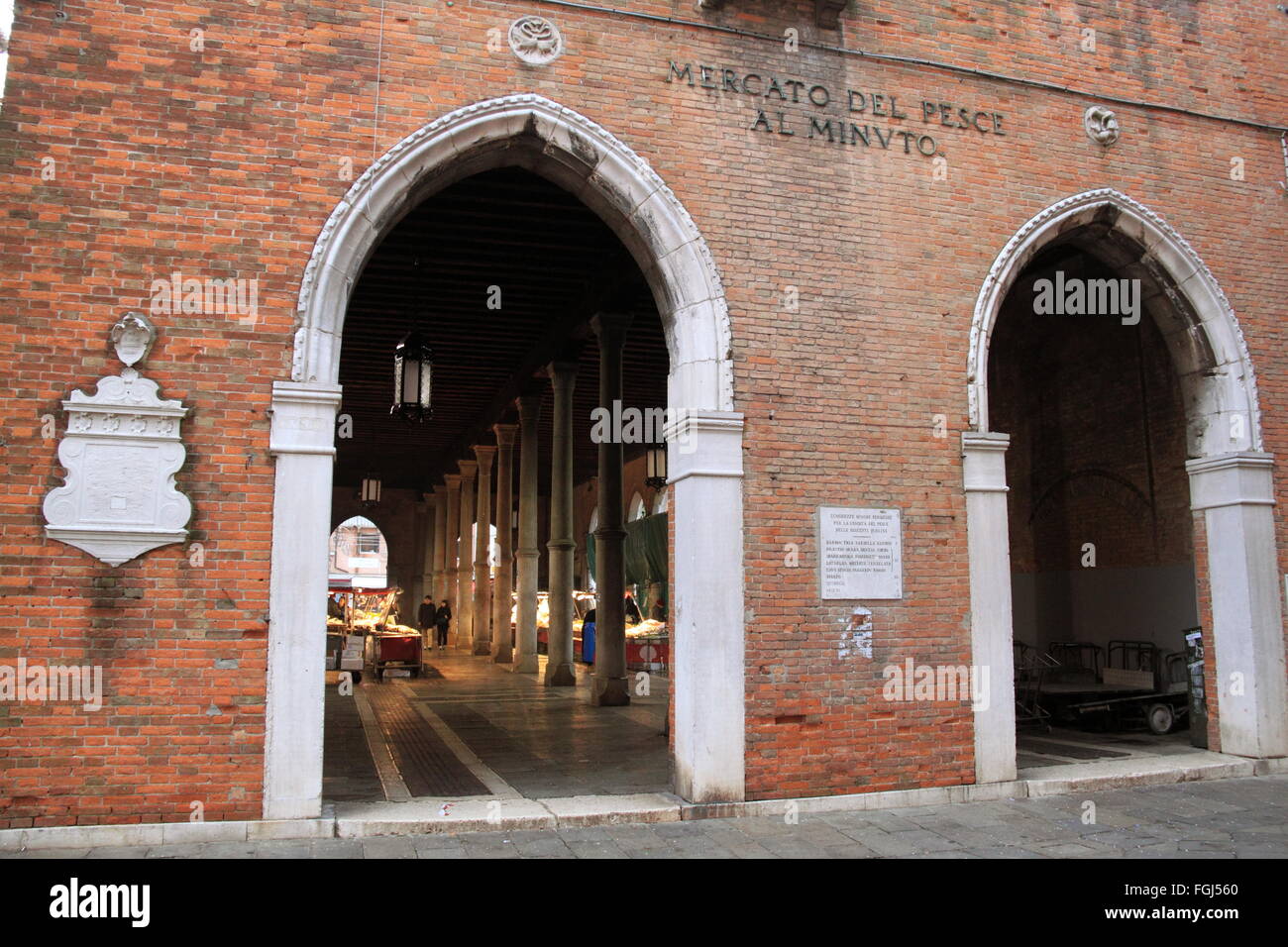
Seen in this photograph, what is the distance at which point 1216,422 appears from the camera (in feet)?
29.9

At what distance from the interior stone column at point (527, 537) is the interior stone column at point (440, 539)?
471 inches

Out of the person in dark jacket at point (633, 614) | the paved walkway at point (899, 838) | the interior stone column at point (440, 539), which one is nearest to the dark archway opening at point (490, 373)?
the paved walkway at point (899, 838)

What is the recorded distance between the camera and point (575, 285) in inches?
528

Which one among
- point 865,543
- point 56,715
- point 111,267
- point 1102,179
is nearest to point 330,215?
point 111,267

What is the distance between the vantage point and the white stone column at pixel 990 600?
770 cm

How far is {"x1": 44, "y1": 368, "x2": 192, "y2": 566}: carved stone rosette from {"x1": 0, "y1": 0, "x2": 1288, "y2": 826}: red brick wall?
0.11 m

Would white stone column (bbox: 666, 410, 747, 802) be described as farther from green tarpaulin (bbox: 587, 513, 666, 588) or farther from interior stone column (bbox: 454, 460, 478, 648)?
interior stone column (bbox: 454, 460, 478, 648)

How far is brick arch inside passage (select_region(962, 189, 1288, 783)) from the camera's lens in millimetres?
8578

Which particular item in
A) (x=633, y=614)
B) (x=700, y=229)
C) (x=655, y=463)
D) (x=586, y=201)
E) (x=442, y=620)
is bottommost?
(x=442, y=620)

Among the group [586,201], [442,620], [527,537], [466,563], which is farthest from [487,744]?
[442,620]

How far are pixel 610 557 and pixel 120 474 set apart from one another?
340 inches

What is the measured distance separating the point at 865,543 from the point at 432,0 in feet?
16.7

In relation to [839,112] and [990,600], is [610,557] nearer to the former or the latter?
[990,600]

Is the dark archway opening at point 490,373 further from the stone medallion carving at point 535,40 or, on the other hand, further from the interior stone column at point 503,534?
the stone medallion carving at point 535,40
